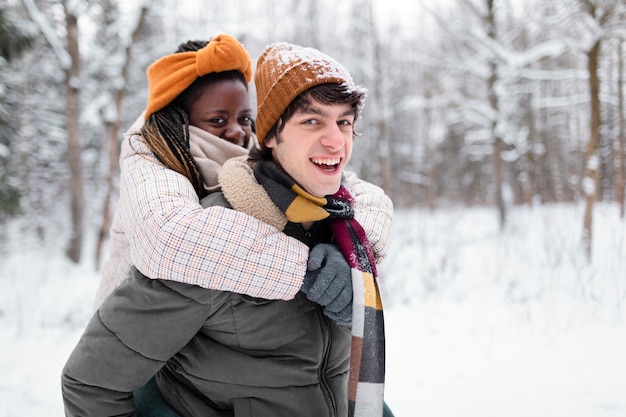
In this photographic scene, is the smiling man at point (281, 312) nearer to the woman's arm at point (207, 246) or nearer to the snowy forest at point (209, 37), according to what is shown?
the woman's arm at point (207, 246)

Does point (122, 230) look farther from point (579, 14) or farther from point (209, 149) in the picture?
point (579, 14)

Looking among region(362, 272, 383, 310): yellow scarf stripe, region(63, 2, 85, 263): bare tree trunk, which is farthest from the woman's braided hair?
region(63, 2, 85, 263): bare tree trunk

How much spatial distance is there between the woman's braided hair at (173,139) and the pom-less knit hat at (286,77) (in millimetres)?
274

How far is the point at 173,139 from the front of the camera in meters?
1.54

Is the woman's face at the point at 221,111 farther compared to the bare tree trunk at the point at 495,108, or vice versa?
the bare tree trunk at the point at 495,108

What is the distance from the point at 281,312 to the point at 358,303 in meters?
0.22

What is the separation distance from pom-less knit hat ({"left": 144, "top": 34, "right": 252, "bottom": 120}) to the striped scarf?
0.63 meters

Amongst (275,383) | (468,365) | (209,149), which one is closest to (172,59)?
(209,149)

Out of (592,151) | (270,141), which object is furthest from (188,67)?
(592,151)

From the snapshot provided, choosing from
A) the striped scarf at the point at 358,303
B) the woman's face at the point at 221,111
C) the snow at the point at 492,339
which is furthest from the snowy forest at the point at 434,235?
the woman's face at the point at 221,111

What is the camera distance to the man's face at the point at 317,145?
1.26m

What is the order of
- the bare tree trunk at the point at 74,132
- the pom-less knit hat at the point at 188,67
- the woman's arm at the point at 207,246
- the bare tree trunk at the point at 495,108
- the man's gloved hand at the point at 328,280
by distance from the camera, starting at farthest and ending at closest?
the bare tree trunk at the point at 495,108 → the bare tree trunk at the point at 74,132 → the pom-less knit hat at the point at 188,67 → the man's gloved hand at the point at 328,280 → the woman's arm at the point at 207,246

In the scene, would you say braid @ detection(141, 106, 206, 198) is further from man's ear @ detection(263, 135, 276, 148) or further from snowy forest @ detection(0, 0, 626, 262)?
snowy forest @ detection(0, 0, 626, 262)

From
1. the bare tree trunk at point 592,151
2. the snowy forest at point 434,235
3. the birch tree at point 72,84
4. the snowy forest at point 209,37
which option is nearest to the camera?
the snowy forest at point 434,235
